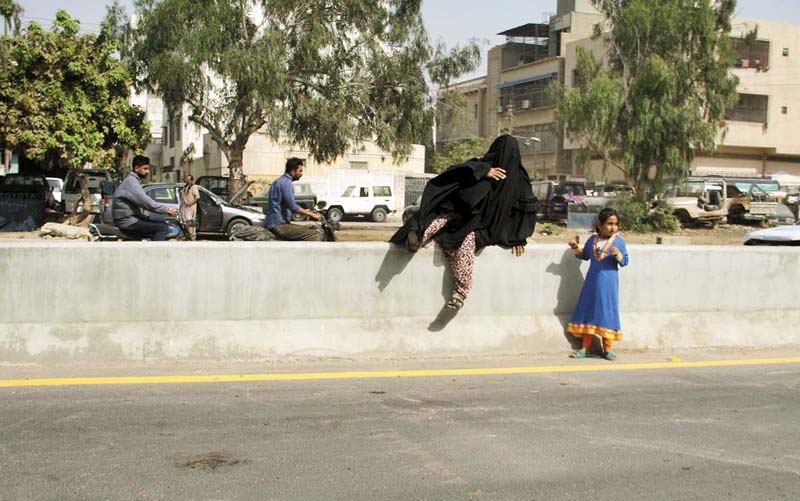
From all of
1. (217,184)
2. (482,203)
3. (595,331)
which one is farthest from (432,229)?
(217,184)

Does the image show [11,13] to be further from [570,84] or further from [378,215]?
[570,84]

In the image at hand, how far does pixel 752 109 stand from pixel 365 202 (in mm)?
34063

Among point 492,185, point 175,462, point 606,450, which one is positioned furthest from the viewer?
point 492,185

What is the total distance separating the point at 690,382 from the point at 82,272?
208 inches

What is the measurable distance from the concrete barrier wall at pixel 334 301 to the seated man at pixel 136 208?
210 cm

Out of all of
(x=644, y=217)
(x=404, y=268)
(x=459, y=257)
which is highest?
(x=644, y=217)

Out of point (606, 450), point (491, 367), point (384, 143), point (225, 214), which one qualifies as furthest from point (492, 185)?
point (384, 143)

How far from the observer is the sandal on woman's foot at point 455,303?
7.50 metres

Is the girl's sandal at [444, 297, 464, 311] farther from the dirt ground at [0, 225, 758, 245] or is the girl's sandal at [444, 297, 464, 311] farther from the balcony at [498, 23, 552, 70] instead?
the balcony at [498, 23, 552, 70]

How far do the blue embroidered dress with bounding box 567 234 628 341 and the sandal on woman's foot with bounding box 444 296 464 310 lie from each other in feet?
3.99

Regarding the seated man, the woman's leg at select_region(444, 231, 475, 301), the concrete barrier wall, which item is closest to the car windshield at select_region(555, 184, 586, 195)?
the concrete barrier wall

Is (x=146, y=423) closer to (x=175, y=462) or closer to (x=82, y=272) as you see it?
(x=175, y=462)

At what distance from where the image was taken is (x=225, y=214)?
2228cm

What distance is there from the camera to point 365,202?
38219mm
